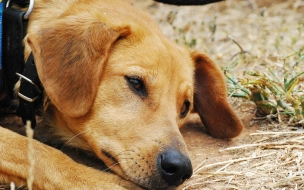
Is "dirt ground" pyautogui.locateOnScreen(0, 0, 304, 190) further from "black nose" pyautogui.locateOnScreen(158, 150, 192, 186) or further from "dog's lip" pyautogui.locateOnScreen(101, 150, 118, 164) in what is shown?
"dog's lip" pyautogui.locateOnScreen(101, 150, 118, 164)

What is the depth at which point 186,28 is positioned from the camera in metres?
7.48

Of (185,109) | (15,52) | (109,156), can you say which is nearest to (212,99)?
(185,109)

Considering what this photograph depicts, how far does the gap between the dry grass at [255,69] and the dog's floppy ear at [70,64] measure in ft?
2.85

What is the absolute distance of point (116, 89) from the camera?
346 centimetres

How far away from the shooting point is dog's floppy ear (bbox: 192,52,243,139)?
4.47 meters

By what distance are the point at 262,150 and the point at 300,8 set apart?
16.8 feet

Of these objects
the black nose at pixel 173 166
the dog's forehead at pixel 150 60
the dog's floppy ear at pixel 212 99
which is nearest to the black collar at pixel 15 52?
the dog's forehead at pixel 150 60

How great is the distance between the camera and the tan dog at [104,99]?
3.18 metres

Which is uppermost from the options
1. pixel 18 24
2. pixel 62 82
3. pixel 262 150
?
pixel 18 24

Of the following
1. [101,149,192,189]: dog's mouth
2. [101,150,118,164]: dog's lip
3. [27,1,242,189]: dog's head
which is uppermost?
[27,1,242,189]: dog's head

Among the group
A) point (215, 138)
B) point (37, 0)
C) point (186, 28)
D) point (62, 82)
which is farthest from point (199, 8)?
point (62, 82)

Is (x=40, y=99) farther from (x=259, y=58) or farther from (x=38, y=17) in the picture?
(x=259, y=58)

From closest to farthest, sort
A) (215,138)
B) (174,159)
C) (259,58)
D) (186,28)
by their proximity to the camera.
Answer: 1. (174,159)
2. (215,138)
3. (259,58)
4. (186,28)

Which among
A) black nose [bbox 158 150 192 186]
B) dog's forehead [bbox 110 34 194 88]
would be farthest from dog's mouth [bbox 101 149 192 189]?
dog's forehead [bbox 110 34 194 88]
